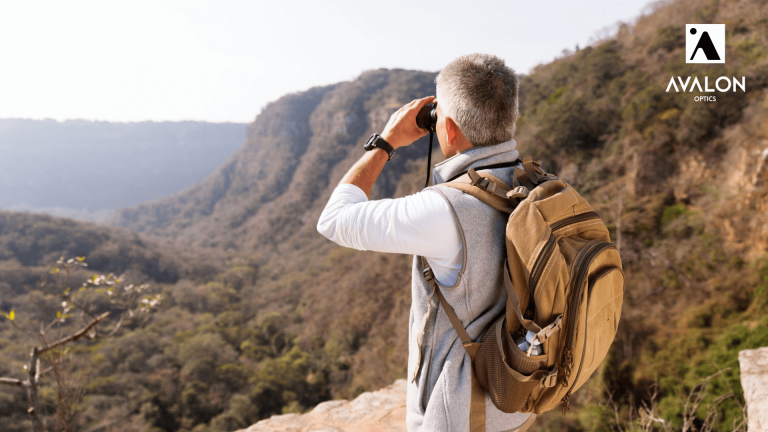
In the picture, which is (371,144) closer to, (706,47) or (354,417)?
(354,417)

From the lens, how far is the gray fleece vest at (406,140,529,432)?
0.90 metres

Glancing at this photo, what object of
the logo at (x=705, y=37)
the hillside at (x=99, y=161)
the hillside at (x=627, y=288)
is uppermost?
the hillside at (x=99, y=161)

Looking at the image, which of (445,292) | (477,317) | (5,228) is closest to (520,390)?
(477,317)

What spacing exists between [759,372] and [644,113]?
12.8m

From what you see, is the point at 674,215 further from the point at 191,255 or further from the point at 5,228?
the point at 5,228

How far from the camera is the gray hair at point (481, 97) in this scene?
0.94 meters

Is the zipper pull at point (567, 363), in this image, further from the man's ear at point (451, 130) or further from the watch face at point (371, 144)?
the watch face at point (371, 144)

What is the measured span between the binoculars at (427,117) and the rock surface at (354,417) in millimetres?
2231

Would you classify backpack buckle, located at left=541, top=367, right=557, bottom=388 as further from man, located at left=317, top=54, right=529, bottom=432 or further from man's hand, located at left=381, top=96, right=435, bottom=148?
man's hand, located at left=381, top=96, right=435, bottom=148

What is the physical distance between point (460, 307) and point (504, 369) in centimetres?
18

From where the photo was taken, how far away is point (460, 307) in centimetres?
98

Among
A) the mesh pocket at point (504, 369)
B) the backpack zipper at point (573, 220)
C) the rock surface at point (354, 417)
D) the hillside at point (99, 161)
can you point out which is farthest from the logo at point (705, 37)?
the hillside at point (99, 161)

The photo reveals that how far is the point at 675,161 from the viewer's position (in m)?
11.6

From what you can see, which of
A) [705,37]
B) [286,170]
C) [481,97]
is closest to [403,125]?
[481,97]
